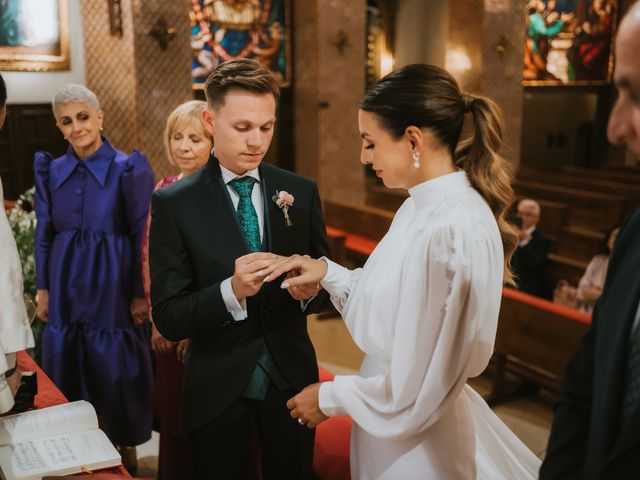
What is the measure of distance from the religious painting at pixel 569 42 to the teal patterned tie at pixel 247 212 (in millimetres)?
12062

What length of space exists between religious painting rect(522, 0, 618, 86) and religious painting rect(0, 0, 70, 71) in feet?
29.5

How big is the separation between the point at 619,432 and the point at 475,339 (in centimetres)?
50

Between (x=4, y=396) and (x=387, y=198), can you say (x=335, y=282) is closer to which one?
(x=4, y=396)

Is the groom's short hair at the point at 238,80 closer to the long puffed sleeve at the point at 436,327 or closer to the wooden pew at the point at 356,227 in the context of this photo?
the long puffed sleeve at the point at 436,327

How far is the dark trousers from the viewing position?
2031 mm

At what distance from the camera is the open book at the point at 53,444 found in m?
1.79

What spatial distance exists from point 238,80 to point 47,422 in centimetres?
115

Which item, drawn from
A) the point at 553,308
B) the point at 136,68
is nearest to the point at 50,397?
the point at 553,308

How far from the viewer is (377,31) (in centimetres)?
1274

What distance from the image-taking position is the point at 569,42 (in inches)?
522

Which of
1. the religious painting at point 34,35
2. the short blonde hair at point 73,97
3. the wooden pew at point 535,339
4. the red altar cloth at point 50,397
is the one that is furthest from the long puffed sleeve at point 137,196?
the religious painting at point 34,35

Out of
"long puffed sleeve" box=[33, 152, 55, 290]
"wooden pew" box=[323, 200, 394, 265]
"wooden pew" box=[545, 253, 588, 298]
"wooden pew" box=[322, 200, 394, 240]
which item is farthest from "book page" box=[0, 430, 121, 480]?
"wooden pew" box=[322, 200, 394, 240]

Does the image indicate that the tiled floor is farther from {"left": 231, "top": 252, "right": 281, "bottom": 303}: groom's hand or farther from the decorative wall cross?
the decorative wall cross

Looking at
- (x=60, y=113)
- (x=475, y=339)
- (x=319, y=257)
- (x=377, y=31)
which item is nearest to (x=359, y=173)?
(x=377, y=31)
